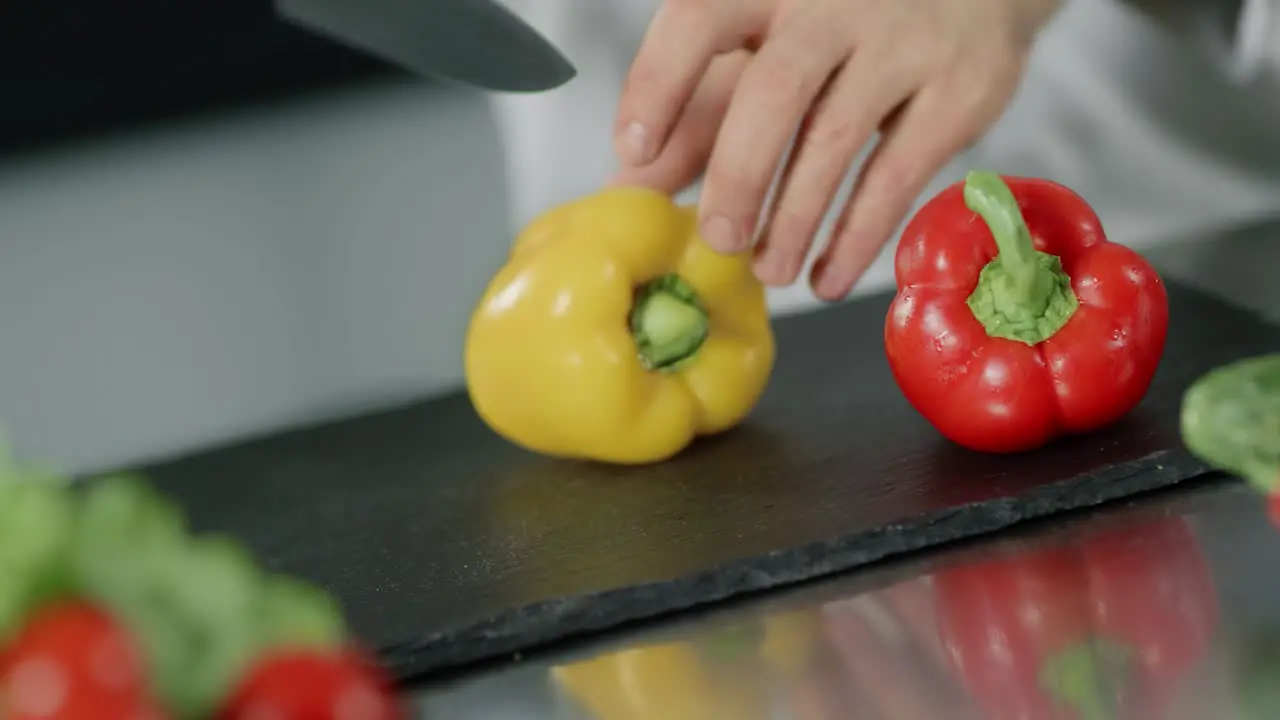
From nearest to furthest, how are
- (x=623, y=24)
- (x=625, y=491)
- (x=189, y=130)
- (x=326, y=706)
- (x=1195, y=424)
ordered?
(x=326, y=706)
(x=1195, y=424)
(x=625, y=491)
(x=623, y=24)
(x=189, y=130)

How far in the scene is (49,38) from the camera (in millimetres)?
2828

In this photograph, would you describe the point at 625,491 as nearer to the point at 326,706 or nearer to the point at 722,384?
the point at 722,384

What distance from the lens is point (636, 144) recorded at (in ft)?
3.83

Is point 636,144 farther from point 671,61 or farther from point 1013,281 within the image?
point 1013,281

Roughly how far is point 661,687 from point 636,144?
0.49m

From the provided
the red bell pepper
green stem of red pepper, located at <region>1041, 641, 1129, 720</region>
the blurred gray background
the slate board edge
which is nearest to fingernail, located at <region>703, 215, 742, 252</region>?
the red bell pepper

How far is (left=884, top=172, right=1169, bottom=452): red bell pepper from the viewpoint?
103 centimetres

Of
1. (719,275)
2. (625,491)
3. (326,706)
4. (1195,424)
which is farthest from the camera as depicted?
(719,275)

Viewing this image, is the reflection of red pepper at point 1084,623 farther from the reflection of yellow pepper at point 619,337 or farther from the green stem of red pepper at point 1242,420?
the reflection of yellow pepper at point 619,337

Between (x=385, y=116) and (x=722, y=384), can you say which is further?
(x=385, y=116)

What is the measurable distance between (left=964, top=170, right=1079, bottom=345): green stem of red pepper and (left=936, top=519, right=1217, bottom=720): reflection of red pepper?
18cm

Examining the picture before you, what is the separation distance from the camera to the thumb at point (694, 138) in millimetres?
1304

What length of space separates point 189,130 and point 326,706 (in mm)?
3141

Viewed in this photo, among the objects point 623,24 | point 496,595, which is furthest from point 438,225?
point 496,595
